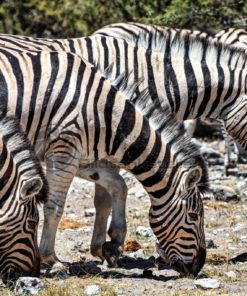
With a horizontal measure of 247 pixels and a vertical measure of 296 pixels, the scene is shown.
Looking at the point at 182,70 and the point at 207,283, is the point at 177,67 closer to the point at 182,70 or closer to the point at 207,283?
the point at 182,70

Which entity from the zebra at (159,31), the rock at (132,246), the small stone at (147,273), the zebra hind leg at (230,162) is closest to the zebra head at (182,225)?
the small stone at (147,273)

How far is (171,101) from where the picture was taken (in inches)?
414

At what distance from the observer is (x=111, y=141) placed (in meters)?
8.48

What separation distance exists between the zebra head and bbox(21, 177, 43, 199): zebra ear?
1.53m

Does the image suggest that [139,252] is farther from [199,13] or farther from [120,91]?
[199,13]

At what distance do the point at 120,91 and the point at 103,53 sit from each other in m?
2.01

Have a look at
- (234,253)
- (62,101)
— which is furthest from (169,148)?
(234,253)

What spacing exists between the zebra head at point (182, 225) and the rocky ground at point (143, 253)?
0.16 meters

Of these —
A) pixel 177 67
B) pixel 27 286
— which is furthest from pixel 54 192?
pixel 177 67

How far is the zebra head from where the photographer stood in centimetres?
830

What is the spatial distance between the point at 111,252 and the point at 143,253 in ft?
2.26

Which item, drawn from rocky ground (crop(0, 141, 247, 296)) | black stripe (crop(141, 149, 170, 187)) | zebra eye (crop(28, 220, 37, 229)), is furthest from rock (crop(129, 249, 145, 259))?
zebra eye (crop(28, 220, 37, 229))

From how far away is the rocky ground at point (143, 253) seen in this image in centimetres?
748

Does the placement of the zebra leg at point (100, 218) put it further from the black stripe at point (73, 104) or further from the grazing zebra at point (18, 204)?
the grazing zebra at point (18, 204)
